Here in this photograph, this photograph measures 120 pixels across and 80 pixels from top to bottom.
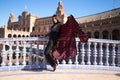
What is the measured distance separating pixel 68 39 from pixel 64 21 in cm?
4980

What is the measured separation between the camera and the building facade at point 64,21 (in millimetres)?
42281

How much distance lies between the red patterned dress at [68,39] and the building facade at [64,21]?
2370 centimetres

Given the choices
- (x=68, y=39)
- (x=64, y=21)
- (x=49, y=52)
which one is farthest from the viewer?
(x=64, y=21)

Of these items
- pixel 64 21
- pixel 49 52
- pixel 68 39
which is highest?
pixel 64 21

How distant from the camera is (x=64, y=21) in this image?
54656 millimetres

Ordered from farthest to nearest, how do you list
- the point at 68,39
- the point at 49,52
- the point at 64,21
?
the point at 64,21 < the point at 68,39 < the point at 49,52

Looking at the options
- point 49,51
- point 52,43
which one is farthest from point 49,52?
point 52,43

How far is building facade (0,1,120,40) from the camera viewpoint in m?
42.3

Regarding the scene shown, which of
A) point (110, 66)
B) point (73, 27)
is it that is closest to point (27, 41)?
point (73, 27)

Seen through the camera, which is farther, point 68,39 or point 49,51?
point 68,39

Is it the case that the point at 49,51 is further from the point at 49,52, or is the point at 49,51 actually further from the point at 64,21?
the point at 64,21

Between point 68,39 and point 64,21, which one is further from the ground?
point 64,21

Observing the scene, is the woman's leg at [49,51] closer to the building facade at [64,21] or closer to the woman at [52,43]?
the woman at [52,43]

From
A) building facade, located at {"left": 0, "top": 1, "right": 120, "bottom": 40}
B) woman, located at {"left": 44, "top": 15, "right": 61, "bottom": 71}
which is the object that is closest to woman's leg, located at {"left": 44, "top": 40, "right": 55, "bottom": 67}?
woman, located at {"left": 44, "top": 15, "right": 61, "bottom": 71}
